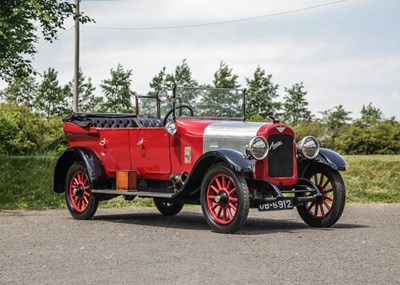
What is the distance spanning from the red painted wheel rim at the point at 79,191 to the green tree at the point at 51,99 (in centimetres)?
4178

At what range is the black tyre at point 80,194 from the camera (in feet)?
40.1

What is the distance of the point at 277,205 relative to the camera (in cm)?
1008

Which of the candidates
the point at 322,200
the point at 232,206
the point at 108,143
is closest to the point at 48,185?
the point at 108,143

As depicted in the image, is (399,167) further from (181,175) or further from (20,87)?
(20,87)

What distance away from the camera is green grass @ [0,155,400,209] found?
53.1 feet

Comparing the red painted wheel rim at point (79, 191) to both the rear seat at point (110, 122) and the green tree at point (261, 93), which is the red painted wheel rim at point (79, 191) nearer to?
the rear seat at point (110, 122)

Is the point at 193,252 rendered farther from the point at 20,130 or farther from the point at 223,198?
the point at 20,130

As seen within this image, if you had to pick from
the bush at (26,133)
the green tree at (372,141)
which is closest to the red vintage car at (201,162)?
the bush at (26,133)

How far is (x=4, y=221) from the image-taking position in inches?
484

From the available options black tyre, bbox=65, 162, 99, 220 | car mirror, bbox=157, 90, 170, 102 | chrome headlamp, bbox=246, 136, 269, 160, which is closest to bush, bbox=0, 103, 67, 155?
black tyre, bbox=65, 162, 99, 220

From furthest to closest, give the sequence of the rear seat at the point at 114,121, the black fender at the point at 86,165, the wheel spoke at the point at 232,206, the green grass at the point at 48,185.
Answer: the green grass at the point at 48,185, the rear seat at the point at 114,121, the black fender at the point at 86,165, the wheel spoke at the point at 232,206

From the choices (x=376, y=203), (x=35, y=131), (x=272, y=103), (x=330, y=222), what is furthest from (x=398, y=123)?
(x=330, y=222)

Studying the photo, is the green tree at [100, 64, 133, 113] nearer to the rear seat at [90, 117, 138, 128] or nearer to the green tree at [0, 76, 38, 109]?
the green tree at [0, 76, 38, 109]

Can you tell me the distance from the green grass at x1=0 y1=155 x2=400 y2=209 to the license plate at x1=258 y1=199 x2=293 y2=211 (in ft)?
20.4
